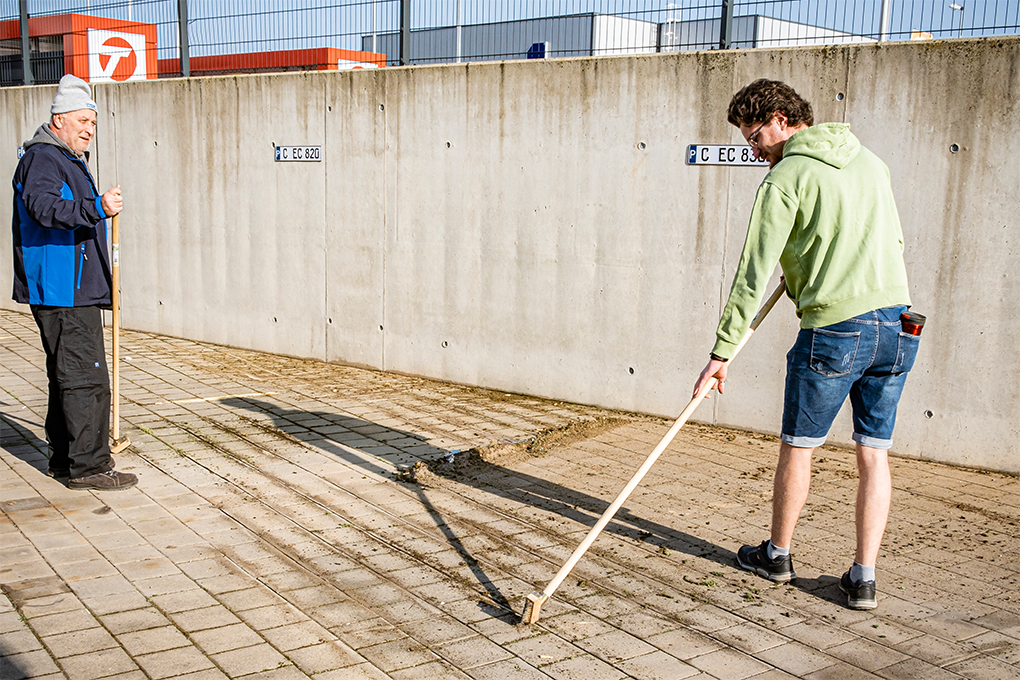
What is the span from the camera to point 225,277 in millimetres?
9898

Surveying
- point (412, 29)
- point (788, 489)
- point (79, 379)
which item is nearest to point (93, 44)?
point (412, 29)

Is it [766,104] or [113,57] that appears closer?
[766,104]

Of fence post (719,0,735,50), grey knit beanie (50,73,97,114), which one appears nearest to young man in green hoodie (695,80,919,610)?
fence post (719,0,735,50)

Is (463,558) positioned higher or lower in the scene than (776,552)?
lower

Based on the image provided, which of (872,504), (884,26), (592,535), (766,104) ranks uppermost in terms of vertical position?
(884,26)

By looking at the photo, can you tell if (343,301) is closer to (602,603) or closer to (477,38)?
(477,38)

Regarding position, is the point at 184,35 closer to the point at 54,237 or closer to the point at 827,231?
the point at 54,237

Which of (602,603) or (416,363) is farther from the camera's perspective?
(416,363)

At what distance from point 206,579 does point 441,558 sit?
0.99 meters

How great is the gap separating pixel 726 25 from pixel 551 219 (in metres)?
1.85

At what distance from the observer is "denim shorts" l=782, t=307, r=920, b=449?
383 cm

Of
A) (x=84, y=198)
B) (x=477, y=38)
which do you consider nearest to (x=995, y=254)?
(x=477, y=38)

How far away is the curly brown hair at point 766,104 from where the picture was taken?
3941 millimetres

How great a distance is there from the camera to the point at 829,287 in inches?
151
